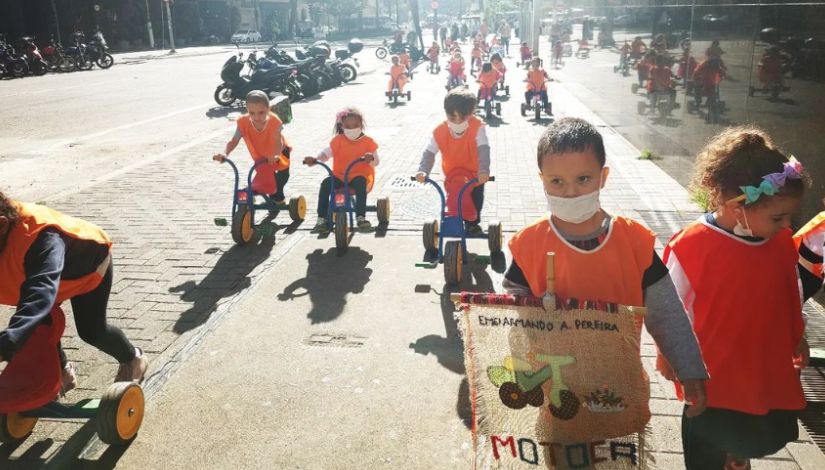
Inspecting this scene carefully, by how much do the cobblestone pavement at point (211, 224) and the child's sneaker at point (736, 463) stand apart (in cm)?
62

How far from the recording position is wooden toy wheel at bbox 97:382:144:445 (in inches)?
131

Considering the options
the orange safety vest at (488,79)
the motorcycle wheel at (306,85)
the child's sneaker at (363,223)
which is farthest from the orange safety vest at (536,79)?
the child's sneaker at (363,223)

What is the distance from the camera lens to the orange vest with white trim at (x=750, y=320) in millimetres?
2316

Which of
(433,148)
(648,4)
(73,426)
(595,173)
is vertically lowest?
(73,426)

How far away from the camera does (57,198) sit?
8.95m

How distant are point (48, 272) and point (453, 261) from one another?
3.26 metres

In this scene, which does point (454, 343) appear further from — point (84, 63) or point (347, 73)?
point (84, 63)

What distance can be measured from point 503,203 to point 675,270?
223 inches

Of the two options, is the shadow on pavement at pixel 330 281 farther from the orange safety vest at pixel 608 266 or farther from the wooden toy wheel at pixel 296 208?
the orange safety vest at pixel 608 266

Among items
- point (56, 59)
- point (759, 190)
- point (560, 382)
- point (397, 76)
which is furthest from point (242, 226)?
point (56, 59)

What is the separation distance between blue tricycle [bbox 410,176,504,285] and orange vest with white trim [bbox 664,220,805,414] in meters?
3.13

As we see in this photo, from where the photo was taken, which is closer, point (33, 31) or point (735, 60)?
point (735, 60)

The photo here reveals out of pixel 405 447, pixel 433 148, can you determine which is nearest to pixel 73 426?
pixel 405 447

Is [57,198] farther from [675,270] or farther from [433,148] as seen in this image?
[675,270]
